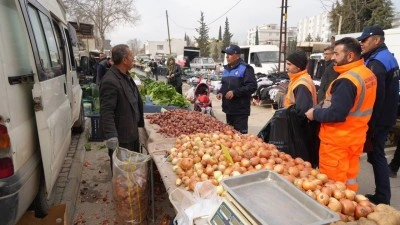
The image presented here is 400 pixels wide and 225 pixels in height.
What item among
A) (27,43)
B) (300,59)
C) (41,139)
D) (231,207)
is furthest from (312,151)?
(27,43)

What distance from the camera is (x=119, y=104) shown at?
3.40 m

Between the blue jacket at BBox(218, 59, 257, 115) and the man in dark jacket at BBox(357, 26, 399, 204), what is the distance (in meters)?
1.69

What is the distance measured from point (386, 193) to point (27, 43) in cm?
422

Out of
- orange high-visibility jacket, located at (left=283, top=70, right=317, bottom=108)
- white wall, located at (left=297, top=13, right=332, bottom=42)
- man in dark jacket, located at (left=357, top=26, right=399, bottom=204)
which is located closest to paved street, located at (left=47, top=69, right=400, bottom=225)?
man in dark jacket, located at (left=357, top=26, right=399, bottom=204)

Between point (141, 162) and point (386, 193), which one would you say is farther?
point (386, 193)

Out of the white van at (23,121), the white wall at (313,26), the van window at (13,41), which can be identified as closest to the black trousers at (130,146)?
the white van at (23,121)

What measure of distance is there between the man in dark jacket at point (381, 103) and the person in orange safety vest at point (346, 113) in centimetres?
95

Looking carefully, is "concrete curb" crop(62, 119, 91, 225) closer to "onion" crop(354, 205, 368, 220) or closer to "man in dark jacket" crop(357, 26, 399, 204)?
"onion" crop(354, 205, 368, 220)

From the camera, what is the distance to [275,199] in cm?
163

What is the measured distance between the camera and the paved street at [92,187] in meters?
3.76

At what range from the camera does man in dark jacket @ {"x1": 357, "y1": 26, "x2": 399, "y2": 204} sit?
3.64 m

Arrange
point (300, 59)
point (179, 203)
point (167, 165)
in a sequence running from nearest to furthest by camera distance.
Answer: point (179, 203)
point (167, 165)
point (300, 59)

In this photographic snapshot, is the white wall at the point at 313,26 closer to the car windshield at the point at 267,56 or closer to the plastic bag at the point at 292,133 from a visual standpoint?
the car windshield at the point at 267,56

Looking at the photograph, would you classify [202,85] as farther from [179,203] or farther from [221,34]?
[221,34]
